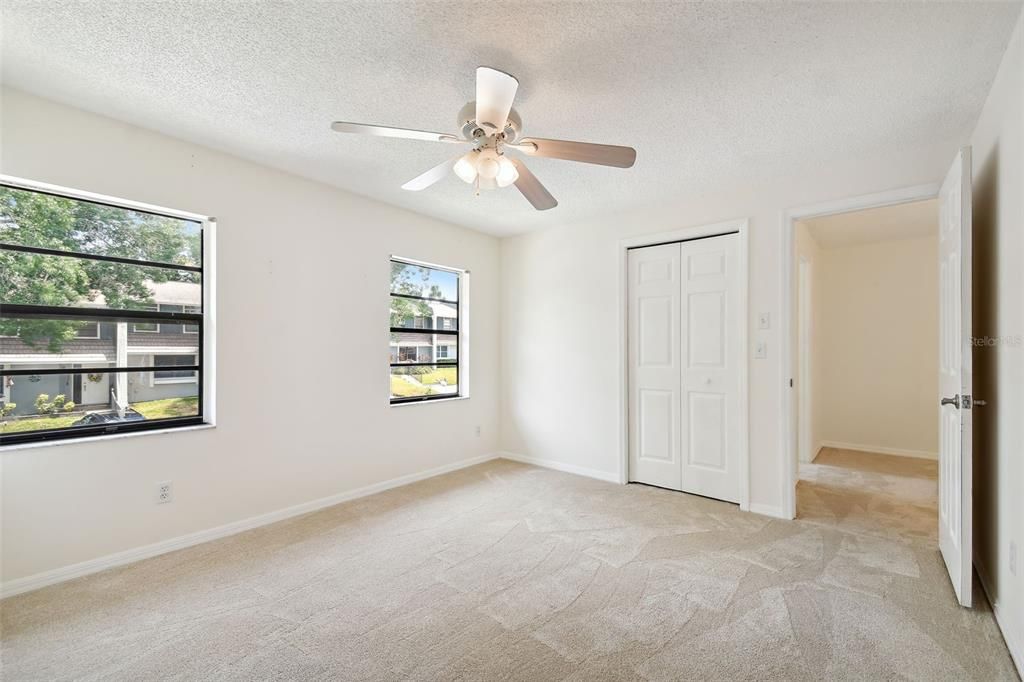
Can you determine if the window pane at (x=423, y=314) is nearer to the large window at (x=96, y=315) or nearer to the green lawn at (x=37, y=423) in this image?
the large window at (x=96, y=315)

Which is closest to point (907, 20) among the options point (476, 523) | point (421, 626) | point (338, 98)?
point (338, 98)

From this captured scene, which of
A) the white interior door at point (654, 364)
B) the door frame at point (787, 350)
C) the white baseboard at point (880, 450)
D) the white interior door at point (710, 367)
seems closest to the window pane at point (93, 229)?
the white interior door at point (654, 364)

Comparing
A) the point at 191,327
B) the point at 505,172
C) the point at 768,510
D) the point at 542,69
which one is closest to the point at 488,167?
the point at 505,172

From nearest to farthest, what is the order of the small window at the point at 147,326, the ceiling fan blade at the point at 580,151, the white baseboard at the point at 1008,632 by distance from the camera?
the white baseboard at the point at 1008,632, the ceiling fan blade at the point at 580,151, the small window at the point at 147,326

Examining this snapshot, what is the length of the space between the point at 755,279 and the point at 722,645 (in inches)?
97.6

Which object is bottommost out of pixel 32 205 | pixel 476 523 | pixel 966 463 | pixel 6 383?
pixel 476 523

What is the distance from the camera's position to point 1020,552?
68.7 inches

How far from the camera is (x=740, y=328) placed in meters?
3.47

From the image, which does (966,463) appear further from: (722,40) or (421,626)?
(421,626)

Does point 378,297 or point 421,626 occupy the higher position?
point 378,297

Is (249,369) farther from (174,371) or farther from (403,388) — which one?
(403,388)

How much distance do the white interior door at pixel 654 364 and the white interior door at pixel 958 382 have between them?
5.61 ft

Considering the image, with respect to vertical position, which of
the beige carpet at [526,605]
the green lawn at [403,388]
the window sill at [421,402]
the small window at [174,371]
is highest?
the small window at [174,371]

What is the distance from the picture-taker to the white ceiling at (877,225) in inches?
165
